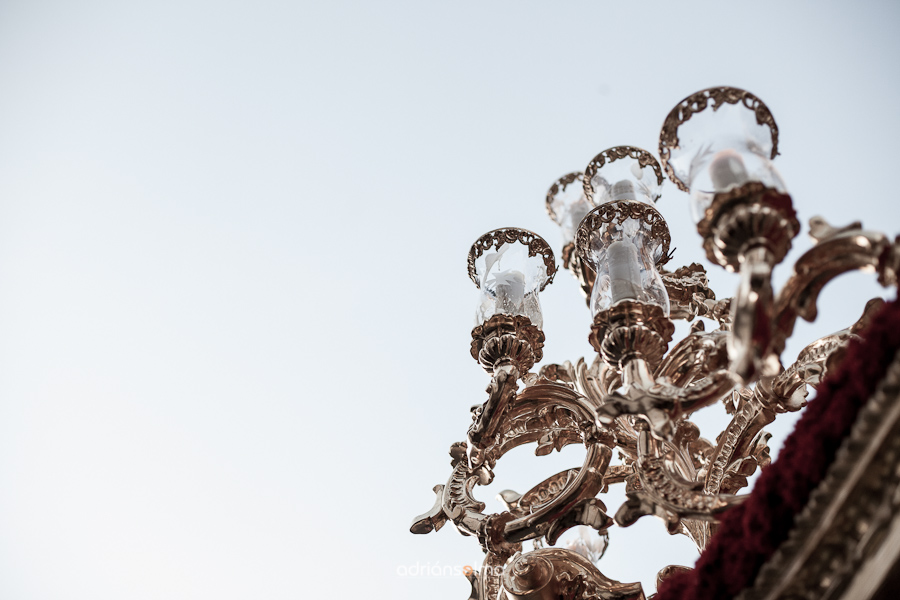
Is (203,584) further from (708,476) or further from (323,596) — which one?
(708,476)

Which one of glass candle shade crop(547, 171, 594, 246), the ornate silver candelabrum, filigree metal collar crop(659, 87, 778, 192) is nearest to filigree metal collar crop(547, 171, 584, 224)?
glass candle shade crop(547, 171, 594, 246)

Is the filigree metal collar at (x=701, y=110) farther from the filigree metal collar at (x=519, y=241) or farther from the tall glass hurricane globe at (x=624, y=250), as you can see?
the filigree metal collar at (x=519, y=241)

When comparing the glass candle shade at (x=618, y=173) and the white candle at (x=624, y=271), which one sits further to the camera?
the glass candle shade at (x=618, y=173)

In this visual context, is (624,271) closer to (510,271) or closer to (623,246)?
(623,246)

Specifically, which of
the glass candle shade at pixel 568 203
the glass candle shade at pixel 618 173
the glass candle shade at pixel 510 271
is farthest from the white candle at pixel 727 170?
the glass candle shade at pixel 568 203

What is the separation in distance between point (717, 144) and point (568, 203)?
1.56 m

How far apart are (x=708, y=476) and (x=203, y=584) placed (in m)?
3.15

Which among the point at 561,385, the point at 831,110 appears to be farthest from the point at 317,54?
the point at 561,385

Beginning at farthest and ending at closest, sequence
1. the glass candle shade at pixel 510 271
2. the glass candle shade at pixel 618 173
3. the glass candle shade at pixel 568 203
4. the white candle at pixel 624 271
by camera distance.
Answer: the glass candle shade at pixel 568 203, the glass candle shade at pixel 618 173, the glass candle shade at pixel 510 271, the white candle at pixel 624 271

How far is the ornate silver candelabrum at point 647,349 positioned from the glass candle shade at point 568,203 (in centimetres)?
6

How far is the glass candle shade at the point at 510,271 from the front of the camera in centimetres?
209

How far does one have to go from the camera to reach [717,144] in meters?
1.38

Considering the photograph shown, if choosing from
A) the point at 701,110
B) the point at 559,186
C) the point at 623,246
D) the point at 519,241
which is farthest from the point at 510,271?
the point at 559,186

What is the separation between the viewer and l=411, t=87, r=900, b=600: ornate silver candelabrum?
3.90 feet
